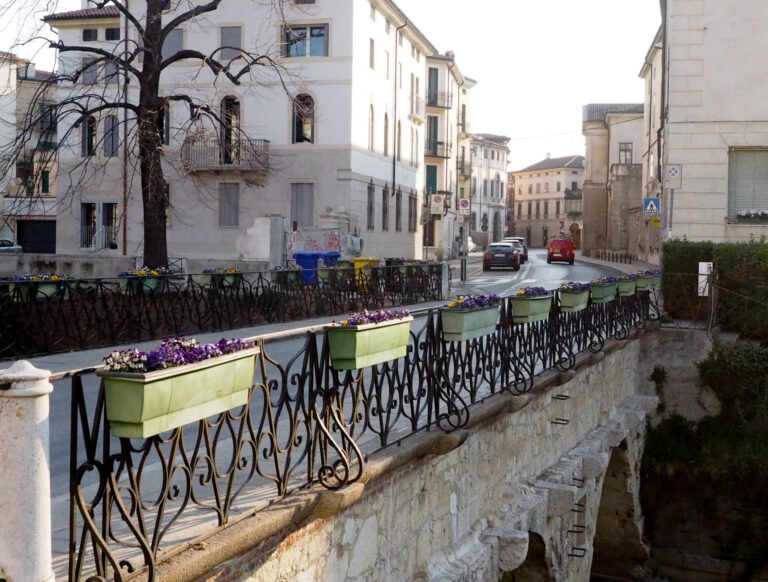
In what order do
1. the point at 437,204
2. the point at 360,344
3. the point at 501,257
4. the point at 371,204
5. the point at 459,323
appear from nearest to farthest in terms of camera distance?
the point at 360,344, the point at 459,323, the point at 437,204, the point at 371,204, the point at 501,257

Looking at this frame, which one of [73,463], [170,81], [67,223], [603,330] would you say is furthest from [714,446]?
[67,223]

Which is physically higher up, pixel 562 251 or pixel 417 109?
pixel 417 109

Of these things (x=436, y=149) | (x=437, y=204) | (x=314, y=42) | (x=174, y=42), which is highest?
(x=174, y=42)

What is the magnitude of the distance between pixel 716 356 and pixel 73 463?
1512 centimetres

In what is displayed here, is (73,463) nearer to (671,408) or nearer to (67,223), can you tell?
(671,408)

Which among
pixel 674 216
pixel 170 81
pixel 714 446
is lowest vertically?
pixel 714 446

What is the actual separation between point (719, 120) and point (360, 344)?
17.1 meters

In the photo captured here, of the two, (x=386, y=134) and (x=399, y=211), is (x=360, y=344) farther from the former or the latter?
(x=399, y=211)

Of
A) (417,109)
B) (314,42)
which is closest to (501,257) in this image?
(417,109)

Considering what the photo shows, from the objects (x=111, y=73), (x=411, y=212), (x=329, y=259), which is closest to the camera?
(x=111, y=73)

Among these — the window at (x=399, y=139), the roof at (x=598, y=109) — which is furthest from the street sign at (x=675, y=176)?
the roof at (x=598, y=109)

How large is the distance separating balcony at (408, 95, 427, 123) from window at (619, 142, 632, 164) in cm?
Answer: 2616

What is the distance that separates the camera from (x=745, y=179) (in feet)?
66.8

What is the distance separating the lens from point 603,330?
540 inches
